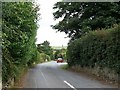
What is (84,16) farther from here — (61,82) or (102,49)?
(61,82)

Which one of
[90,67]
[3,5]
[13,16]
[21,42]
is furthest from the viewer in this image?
[90,67]

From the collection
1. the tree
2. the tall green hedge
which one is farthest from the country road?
the tree

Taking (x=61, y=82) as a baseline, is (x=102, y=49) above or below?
above

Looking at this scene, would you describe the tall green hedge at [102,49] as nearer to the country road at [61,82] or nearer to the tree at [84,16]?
the country road at [61,82]

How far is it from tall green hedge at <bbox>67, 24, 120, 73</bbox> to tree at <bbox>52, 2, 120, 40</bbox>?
3590 millimetres

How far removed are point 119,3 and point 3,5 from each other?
25.0 m

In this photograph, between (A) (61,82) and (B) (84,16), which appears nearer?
(A) (61,82)

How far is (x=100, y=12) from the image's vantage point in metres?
35.6

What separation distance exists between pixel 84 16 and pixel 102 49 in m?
15.8

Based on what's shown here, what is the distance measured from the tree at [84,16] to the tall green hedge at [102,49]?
141 inches

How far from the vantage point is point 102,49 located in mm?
23375

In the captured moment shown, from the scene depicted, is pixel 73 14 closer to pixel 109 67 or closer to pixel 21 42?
pixel 109 67

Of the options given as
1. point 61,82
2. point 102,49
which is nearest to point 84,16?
point 102,49

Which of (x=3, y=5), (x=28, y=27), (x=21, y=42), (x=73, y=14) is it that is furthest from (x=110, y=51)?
(x=73, y=14)
